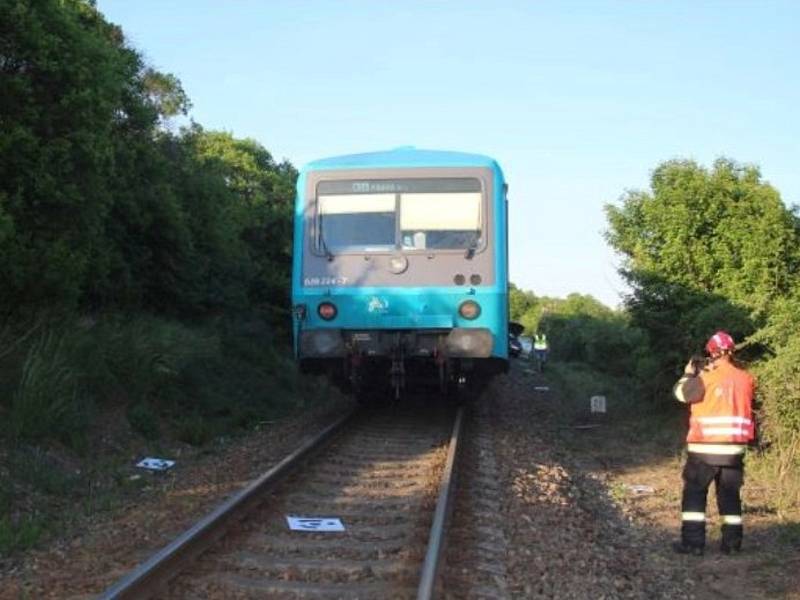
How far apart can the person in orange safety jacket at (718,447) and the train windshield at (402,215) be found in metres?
5.04

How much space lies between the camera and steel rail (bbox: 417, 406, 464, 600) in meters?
5.15

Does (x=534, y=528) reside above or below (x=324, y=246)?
below

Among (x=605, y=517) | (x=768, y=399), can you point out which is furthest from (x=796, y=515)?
(x=768, y=399)

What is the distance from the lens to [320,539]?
655 centimetres

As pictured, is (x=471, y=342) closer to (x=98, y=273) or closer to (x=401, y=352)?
(x=401, y=352)

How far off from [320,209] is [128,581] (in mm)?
7414

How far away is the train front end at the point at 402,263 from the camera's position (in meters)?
11.6

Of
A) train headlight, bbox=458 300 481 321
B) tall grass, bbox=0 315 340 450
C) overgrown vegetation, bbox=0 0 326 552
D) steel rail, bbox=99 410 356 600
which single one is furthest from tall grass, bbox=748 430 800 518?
tall grass, bbox=0 315 340 450

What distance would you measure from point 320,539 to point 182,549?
3.66 ft

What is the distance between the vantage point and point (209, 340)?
15148mm

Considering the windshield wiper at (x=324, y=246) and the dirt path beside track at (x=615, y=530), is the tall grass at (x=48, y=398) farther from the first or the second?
the dirt path beside track at (x=615, y=530)

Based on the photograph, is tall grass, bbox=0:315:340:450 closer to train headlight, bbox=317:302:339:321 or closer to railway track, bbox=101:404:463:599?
train headlight, bbox=317:302:339:321

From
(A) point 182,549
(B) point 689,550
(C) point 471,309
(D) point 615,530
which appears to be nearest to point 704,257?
(C) point 471,309

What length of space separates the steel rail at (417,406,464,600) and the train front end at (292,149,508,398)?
198 cm
